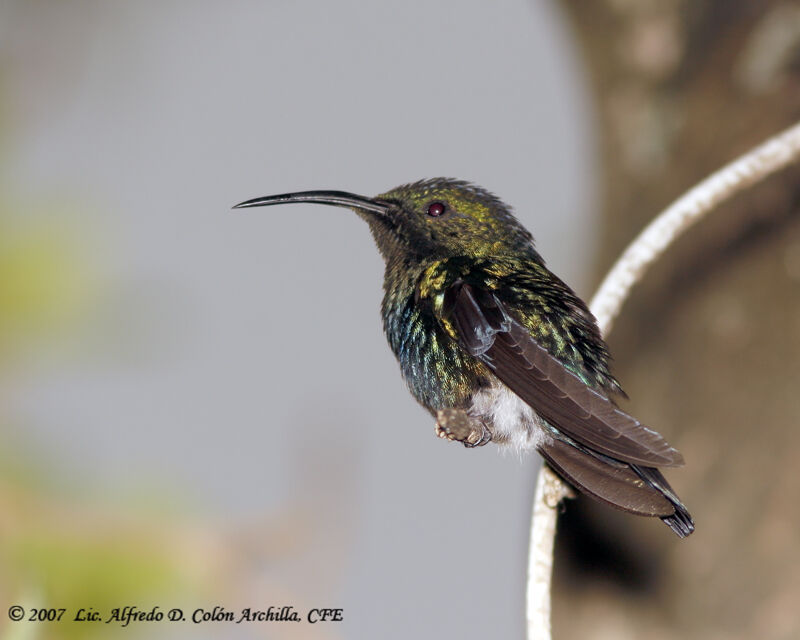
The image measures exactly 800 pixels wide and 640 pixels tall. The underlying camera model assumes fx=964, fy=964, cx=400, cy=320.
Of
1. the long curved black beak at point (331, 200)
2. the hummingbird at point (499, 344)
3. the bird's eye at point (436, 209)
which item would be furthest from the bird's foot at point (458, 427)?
the long curved black beak at point (331, 200)

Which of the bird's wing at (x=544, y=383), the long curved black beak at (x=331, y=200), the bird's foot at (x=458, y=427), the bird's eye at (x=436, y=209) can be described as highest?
the bird's eye at (x=436, y=209)

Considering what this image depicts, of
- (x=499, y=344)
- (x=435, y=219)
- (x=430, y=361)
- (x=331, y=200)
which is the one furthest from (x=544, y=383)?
(x=331, y=200)

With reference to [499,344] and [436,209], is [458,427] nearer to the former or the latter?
[499,344]

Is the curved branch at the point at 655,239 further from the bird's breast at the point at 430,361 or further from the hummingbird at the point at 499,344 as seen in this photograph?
the bird's breast at the point at 430,361

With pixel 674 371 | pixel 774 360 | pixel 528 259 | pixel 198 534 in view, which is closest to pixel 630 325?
pixel 674 371

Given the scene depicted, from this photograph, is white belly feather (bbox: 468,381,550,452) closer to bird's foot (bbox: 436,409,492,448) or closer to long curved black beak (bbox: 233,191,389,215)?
bird's foot (bbox: 436,409,492,448)

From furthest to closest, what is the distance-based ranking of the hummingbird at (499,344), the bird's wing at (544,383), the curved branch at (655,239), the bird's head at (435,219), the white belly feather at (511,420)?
the bird's head at (435,219) < the white belly feather at (511,420) < the curved branch at (655,239) < the hummingbird at (499,344) < the bird's wing at (544,383)

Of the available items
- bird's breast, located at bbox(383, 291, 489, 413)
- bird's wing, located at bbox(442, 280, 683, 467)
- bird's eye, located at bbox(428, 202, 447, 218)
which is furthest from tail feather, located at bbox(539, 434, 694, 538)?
bird's eye, located at bbox(428, 202, 447, 218)

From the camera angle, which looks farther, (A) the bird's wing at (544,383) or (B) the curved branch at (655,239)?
(B) the curved branch at (655,239)
